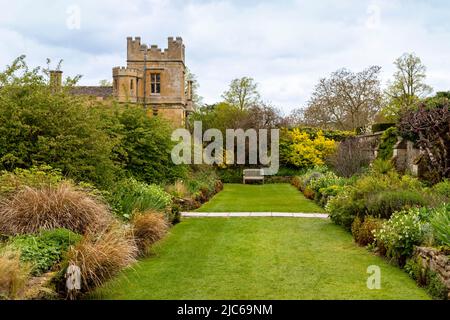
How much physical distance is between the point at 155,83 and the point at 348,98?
52.7ft

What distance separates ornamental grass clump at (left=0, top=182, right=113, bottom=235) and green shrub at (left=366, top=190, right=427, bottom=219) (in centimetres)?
547

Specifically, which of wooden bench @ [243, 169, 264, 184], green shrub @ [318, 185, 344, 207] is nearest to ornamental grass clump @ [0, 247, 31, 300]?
green shrub @ [318, 185, 344, 207]

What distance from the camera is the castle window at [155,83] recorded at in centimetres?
3525

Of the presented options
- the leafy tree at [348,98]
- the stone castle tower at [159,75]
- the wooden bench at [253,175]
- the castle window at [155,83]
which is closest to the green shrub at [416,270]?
the wooden bench at [253,175]

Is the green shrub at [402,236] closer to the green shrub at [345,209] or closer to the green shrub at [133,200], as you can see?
the green shrub at [345,209]

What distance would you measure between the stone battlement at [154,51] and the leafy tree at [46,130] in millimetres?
24401

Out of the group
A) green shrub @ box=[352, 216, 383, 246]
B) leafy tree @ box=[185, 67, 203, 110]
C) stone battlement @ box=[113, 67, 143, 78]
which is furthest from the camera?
leafy tree @ box=[185, 67, 203, 110]

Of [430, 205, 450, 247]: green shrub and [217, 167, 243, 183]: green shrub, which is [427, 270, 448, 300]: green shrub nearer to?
[430, 205, 450, 247]: green shrub

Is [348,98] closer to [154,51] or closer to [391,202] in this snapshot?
[154,51]

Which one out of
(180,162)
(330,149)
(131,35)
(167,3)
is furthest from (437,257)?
(131,35)

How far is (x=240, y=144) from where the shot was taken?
109 ft

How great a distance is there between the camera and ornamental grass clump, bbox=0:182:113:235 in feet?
24.7

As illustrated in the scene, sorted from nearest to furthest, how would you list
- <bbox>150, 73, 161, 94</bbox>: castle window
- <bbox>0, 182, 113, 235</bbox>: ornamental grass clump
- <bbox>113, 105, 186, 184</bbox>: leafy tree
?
<bbox>0, 182, 113, 235</bbox>: ornamental grass clump
<bbox>113, 105, 186, 184</bbox>: leafy tree
<bbox>150, 73, 161, 94</bbox>: castle window
